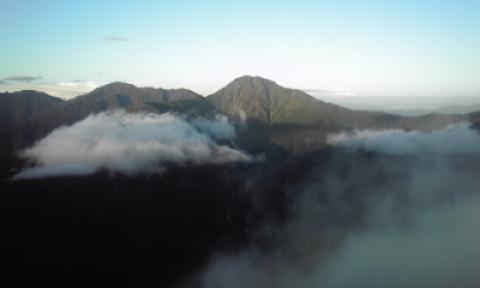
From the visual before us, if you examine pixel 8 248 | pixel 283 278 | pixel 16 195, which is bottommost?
pixel 283 278

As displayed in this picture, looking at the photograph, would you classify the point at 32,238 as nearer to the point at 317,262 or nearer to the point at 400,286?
the point at 317,262

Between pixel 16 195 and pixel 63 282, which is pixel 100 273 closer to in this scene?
pixel 63 282

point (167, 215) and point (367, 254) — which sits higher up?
point (167, 215)

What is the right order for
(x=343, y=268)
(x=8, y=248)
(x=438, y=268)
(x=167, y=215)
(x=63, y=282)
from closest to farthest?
1. (x=63, y=282)
2. (x=8, y=248)
3. (x=438, y=268)
4. (x=343, y=268)
5. (x=167, y=215)

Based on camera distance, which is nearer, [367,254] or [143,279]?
[143,279]

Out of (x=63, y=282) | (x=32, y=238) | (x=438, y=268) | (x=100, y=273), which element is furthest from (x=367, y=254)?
(x=32, y=238)

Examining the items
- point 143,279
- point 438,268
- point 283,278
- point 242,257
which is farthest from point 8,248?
point 438,268

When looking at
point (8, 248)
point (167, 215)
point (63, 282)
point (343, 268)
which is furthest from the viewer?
point (167, 215)

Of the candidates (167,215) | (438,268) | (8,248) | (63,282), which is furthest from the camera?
(167,215)

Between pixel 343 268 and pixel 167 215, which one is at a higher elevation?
pixel 167 215
